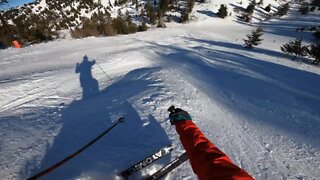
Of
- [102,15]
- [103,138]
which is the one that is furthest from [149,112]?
[102,15]

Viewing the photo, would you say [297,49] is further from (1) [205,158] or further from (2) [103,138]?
(1) [205,158]

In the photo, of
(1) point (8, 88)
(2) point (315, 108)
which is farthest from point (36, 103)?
(2) point (315, 108)

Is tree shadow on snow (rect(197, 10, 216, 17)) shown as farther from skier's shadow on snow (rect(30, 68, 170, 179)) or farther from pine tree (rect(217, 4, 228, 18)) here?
skier's shadow on snow (rect(30, 68, 170, 179))

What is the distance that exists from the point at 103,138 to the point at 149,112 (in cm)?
112

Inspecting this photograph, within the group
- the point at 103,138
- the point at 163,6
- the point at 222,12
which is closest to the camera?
the point at 103,138

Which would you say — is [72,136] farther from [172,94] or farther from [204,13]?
[204,13]

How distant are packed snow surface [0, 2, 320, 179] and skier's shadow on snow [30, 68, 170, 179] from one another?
16mm

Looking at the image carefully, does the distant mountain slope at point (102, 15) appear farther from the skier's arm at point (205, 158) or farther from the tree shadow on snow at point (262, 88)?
the skier's arm at point (205, 158)

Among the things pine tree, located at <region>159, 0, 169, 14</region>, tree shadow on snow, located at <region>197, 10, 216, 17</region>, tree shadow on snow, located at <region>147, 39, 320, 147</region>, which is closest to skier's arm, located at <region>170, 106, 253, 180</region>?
tree shadow on snow, located at <region>147, 39, 320, 147</region>

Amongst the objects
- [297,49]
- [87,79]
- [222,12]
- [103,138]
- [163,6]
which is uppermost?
[163,6]

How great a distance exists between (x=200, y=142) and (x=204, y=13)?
2447 cm

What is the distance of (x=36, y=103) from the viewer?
16.0 ft

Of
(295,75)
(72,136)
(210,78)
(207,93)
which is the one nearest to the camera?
(72,136)

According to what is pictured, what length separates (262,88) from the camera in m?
6.09
